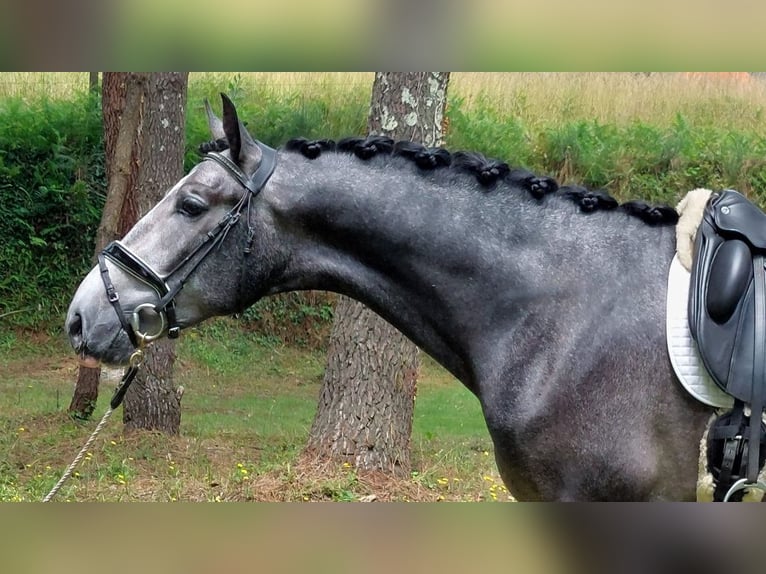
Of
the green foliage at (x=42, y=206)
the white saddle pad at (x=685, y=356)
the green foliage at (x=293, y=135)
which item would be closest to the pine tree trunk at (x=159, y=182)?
the green foliage at (x=293, y=135)

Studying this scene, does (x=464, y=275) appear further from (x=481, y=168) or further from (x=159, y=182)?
(x=159, y=182)

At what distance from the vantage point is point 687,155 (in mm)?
13531

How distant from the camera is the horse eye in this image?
3.04 metres

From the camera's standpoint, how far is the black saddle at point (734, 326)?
102 inches

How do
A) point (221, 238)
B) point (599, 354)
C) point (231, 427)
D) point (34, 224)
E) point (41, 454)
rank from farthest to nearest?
point (34, 224), point (231, 427), point (41, 454), point (221, 238), point (599, 354)

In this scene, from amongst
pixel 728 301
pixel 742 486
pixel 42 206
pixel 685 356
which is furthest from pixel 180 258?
pixel 42 206

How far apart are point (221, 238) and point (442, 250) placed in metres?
0.81

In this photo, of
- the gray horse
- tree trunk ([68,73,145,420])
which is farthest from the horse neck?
tree trunk ([68,73,145,420])

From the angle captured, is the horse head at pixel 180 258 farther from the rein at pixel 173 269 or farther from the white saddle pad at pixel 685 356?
the white saddle pad at pixel 685 356

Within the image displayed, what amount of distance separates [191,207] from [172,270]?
0.24 m

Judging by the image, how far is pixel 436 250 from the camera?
3.04 metres

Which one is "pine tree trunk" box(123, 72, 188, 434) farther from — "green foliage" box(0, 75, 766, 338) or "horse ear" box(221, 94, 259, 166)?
"horse ear" box(221, 94, 259, 166)

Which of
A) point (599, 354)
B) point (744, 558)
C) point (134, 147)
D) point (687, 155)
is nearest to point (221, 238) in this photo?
point (599, 354)
